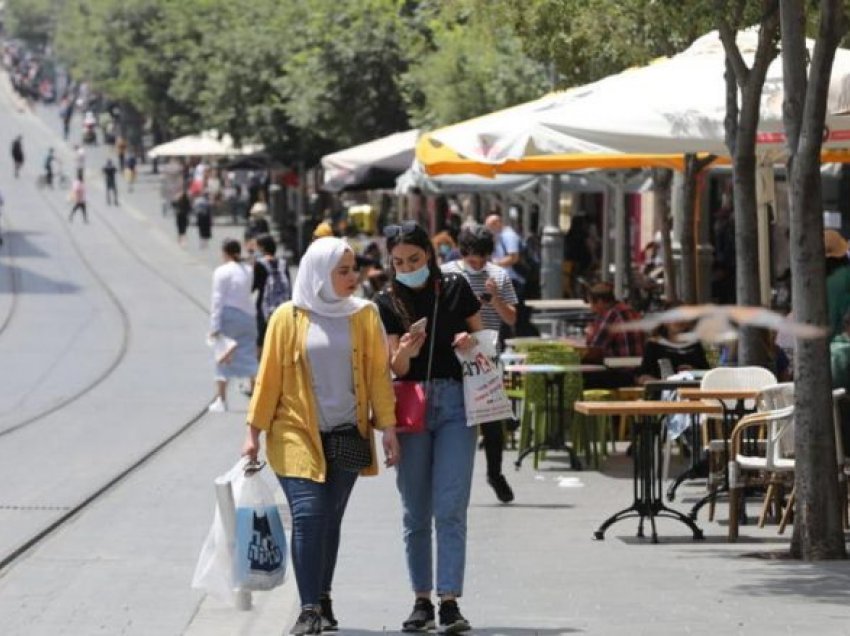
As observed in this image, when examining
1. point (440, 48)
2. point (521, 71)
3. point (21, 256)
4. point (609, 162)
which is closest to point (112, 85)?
point (21, 256)

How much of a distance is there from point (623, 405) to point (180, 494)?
10.9 feet

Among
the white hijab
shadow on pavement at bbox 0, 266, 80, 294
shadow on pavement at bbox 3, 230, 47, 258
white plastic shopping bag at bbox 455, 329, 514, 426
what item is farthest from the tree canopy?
shadow on pavement at bbox 0, 266, 80, 294

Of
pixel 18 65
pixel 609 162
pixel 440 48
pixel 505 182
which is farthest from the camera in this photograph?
pixel 18 65

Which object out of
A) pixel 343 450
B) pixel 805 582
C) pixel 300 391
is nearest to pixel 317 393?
pixel 300 391

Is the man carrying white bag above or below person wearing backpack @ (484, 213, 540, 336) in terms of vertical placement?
below

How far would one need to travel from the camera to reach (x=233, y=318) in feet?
70.4

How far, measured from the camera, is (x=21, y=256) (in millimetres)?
53906

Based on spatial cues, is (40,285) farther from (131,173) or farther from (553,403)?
(131,173)

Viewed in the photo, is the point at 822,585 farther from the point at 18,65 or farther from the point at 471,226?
the point at 18,65

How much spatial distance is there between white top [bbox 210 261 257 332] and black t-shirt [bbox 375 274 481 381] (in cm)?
1157

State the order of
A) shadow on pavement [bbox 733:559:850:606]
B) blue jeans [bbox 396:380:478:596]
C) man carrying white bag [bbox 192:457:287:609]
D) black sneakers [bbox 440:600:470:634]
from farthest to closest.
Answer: shadow on pavement [bbox 733:559:850:606]
man carrying white bag [bbox 192:457:287:609]
blue jeans [bbox 396:380:478:596]
black sneakers [bbox 440:600:470:634]

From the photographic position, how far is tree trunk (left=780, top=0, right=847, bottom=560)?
11289mm

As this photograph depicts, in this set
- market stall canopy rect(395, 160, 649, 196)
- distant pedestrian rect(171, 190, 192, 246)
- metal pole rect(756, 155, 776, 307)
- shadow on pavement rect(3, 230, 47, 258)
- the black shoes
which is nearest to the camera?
the black shoes

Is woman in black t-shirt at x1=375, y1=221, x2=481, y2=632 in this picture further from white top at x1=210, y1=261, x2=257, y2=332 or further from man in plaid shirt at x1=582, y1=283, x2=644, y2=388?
white top at x1=210, y1=261, x2=257, y2=332
